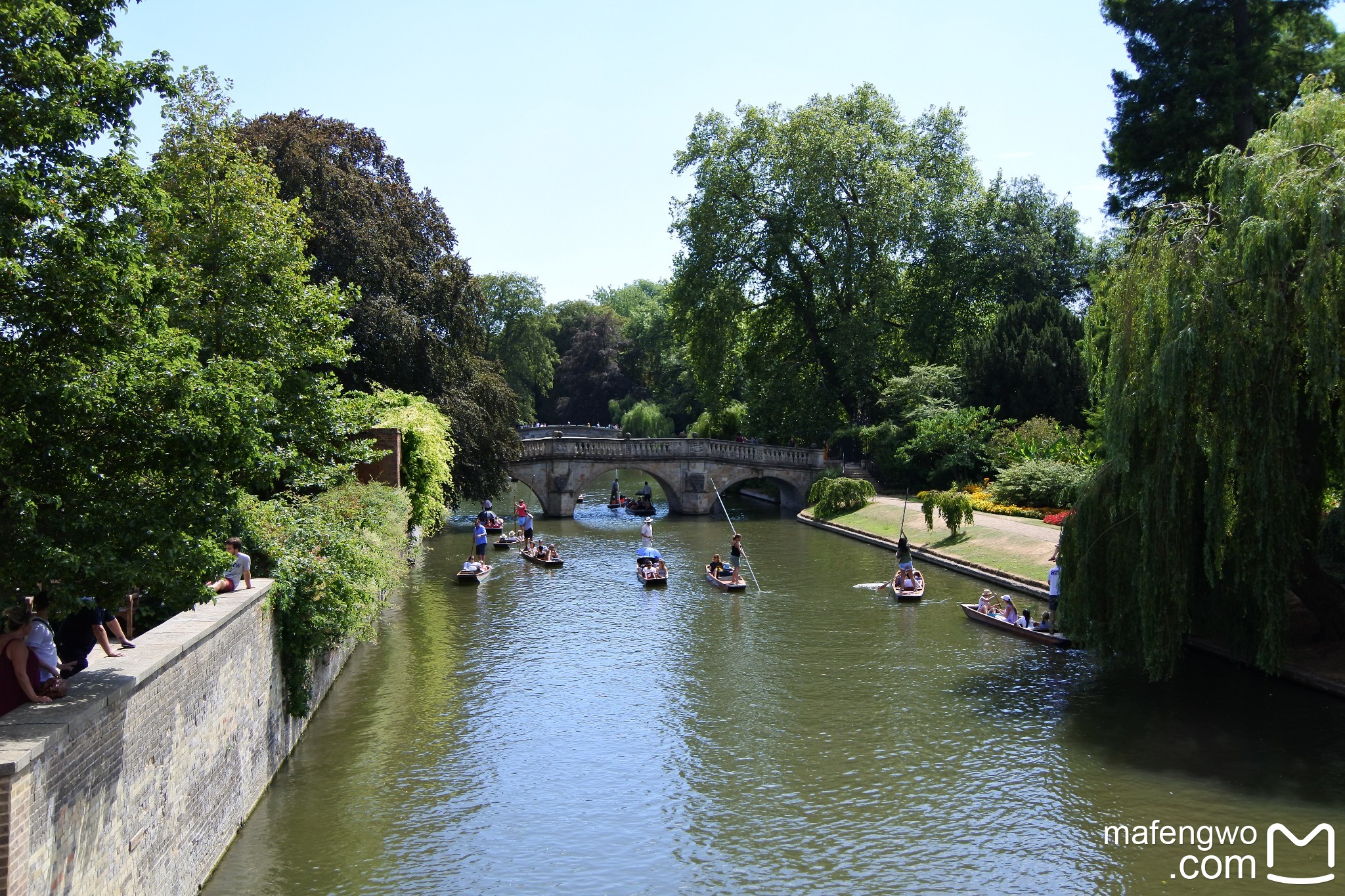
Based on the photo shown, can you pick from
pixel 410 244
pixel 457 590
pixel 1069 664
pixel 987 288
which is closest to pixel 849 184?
pixel 987 288

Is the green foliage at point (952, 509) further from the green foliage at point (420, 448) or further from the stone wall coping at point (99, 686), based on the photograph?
the stone wall coping at point (99, 686)

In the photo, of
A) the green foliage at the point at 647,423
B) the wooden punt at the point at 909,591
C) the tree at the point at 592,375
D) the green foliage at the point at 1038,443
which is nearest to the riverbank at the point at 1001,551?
the wooden punt at the point at 909,591

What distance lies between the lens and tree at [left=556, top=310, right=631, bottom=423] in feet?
296

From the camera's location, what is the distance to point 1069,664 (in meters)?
18.8

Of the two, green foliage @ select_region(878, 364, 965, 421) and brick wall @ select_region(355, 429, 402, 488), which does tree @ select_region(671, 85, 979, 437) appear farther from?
brick wall @ select_region(355, 429, 402, 488)

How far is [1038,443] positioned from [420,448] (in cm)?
2313

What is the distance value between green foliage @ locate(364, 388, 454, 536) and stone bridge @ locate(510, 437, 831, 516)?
444 inches

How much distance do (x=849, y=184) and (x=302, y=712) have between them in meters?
39.4

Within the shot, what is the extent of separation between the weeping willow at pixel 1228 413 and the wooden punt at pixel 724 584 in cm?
1026

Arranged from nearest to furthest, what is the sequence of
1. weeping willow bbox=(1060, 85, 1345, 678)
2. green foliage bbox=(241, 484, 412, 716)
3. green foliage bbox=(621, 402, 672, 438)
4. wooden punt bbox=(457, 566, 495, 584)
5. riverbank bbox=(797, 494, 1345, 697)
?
green foliage bbox=(241, 484, 412, 716)
weeping willow bbox=(1060, 85, 1345, 678)
riverbank bbox=(797, 494, 1345, 697)
wooden punt bbox=(457, 566, 495, 584)
green foliage bbox=(621, 402, 672, 438)

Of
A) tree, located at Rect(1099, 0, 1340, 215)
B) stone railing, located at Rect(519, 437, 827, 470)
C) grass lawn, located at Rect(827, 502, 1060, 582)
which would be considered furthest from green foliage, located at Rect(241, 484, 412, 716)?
stone railing, located at Rect(519, 437, 827, 470)

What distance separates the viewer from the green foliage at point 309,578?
547 inches

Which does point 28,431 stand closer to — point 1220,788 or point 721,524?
point 1220,788

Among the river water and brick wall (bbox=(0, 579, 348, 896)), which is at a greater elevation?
brick wall (bbox=(0, 579, 348, 896))
